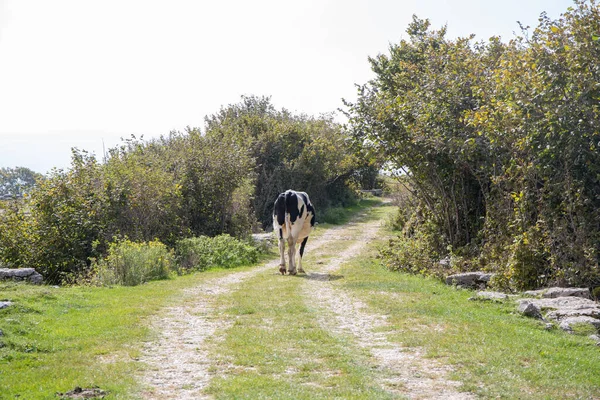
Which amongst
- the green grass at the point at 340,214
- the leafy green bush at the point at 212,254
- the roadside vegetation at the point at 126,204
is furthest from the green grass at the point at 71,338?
the green grass at the point at 340,214

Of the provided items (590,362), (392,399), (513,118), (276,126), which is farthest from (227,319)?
(276,126)

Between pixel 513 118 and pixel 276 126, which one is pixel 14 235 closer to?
pixel 513 118

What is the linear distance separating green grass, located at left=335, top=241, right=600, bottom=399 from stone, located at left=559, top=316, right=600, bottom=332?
1.12 ft

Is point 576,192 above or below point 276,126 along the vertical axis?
below

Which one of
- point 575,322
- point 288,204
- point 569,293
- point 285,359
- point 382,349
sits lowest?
point 575,322

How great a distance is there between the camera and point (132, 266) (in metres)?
18.4

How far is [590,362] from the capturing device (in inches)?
357

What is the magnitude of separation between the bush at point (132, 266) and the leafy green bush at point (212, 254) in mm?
1883

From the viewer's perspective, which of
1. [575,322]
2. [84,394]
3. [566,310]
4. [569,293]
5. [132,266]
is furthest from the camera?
[132,266]

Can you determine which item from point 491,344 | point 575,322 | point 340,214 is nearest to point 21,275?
point 491,344

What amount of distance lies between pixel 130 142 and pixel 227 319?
17.6 m

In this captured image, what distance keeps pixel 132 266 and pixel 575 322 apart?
11.9 m

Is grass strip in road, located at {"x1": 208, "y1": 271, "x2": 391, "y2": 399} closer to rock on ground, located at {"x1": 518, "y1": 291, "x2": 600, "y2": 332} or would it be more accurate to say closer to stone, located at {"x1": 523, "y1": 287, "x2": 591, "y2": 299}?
rock on ground, located at {"x1": 518, "y1": 291, "x2": 600, "y2": 332}

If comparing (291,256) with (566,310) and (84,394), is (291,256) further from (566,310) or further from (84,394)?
(84,394)
